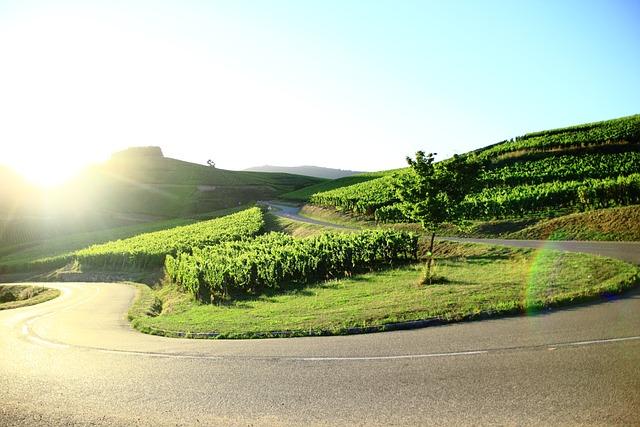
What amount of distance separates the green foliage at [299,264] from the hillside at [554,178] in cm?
438

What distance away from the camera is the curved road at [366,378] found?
7.46 meters

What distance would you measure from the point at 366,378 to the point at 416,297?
8.50 m

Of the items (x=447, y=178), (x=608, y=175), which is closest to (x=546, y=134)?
(x=608, y=175)

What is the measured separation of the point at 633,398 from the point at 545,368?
62.4 inches

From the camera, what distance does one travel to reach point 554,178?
147ft

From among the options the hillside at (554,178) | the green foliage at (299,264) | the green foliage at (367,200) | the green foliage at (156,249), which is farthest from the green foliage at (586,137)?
the green foliage at (299,264)

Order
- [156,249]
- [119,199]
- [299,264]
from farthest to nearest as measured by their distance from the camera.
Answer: [119,199]
[156,249]
[299,264]

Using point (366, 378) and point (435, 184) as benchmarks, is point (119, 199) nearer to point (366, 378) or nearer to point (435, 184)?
point (435, 184)

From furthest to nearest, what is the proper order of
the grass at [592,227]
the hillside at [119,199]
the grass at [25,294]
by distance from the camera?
the hillside at [119,199] → the grass at [25,294] → the grass at [592,227]

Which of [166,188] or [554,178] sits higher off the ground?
[166,188]

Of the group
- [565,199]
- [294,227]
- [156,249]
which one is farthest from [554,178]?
[156,249]

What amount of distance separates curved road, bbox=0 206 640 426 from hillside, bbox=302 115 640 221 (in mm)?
11871

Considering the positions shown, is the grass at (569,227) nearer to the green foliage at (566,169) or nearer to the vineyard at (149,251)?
the green foliage at (566,169)

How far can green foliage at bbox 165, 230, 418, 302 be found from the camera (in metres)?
26.2
